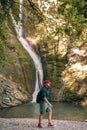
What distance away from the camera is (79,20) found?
12.5 m

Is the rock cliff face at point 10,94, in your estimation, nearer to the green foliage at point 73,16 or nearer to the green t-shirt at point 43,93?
the green t-shirt at point 43,93

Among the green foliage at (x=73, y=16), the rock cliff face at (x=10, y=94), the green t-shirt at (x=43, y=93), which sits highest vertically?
the rock cliff face at (x=10, y=94)

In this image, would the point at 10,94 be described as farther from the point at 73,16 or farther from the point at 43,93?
the point at 73,16

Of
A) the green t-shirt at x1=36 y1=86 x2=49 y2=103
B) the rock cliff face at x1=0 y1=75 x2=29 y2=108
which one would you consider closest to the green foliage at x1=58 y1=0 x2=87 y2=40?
the green t-shirt at x1=36 y1=86 x2=49 y2=103

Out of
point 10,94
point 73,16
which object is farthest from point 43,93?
point 10,94

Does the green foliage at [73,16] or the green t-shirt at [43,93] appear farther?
the green t-shirt at [43,93]

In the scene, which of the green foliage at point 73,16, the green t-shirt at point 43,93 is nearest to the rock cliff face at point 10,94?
the green t-shirt at point 43,93

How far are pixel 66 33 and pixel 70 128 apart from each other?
20.3ft

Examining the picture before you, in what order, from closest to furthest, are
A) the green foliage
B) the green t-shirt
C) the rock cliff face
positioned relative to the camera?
the green foliage, the green t-shirt, the rock cliff face

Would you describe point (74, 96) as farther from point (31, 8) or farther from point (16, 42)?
point (31, 8)

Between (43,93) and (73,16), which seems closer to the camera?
(73,16)

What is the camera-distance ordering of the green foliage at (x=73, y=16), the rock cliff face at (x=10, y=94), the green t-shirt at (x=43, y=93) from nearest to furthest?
the green foliage at (x=73, y=16) < the green t-shirt at (x=43, y=93) < the rock cliff face at (x=10, y=94)

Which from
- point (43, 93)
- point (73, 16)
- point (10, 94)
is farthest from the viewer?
point (10, 94)

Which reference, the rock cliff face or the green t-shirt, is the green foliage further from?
the rock cliff face
